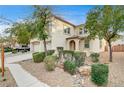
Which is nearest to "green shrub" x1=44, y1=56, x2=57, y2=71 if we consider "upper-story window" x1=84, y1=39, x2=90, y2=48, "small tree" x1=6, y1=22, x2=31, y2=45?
"small tree" x1=6, y1=22, x2=31, y2=45

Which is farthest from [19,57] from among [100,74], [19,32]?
[100,74]

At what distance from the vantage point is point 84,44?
448 cm

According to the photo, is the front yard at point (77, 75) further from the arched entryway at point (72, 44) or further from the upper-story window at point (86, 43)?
the arched entryway at point (72, 44)

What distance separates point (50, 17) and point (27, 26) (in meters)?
0.56

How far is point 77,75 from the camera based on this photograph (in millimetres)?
4367

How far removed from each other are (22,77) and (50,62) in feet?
2.32

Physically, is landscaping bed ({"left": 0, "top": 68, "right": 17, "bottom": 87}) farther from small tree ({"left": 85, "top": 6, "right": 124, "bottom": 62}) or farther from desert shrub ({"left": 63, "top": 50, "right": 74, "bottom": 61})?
small tree ({"left": 85, "top": 6, "right": 124, "bottom": 62})

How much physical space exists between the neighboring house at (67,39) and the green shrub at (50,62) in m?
0.23

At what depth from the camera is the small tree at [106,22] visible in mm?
4344

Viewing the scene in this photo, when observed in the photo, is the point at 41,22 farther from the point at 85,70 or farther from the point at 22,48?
the point at 85,70

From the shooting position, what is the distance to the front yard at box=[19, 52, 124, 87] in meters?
4.25

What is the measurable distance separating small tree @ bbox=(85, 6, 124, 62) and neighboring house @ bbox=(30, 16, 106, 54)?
5.6 inches
